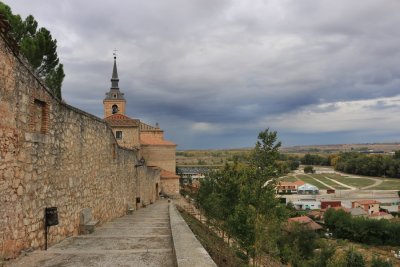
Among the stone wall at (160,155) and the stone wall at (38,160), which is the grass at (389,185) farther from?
the stone wall at (38,160)

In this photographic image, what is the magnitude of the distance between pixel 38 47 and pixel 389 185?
112m

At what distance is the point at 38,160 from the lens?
20.4ft

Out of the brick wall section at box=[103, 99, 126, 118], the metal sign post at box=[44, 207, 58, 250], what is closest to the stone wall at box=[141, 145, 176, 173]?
the brick wall section at box=[103, 99, 126, 118]

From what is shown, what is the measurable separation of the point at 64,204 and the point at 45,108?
2.25m

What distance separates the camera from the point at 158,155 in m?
45.5

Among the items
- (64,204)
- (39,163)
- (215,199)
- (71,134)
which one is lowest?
(215,199)

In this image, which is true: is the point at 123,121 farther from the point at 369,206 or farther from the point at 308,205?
the point at 369,206

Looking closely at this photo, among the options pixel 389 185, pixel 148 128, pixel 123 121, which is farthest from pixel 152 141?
pixel 389 185

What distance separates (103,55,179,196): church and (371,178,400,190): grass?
7707 centimetres

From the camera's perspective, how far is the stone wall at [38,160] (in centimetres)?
510

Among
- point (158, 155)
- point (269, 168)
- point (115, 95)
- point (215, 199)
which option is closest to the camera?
point (269, 168)

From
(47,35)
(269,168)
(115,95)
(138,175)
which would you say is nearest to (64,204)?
(47,35)

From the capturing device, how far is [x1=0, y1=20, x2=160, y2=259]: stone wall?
5.10 meters

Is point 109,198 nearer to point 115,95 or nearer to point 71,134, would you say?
point 71,134
